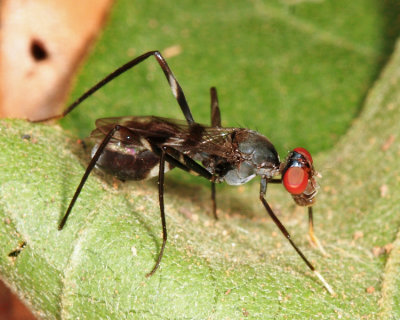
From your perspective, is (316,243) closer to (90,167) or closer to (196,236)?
(196,236)

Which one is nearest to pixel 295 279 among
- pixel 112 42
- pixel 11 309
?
pixel 11 309

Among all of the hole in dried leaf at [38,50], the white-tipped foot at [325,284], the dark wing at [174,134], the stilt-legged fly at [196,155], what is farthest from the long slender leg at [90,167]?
the hole in dried leaf at [38,50]

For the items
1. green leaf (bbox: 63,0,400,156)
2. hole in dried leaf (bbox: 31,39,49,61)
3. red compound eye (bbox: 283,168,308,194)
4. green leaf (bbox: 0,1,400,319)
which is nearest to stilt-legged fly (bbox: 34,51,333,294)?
red compound eye (bbox: 283,168,308,194)

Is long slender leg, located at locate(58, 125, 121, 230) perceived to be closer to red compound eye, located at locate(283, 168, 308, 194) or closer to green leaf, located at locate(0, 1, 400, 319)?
green leaf, located at locate(0, 1, 400, 319)

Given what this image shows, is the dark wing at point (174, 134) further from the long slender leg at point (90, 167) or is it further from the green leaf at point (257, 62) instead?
the green leaf at point (257, 62)

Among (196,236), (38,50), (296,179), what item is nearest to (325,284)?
(296,179)

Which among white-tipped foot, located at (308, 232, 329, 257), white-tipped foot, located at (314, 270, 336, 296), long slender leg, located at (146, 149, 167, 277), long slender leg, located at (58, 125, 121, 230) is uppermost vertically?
long slender leg, located at (58, 125, 121, 230)
